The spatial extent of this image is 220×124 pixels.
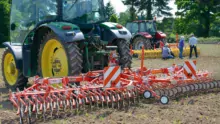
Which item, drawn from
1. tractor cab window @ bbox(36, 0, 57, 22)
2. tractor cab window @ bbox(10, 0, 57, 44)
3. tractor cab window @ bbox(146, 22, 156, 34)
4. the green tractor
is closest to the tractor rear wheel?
the green tractor

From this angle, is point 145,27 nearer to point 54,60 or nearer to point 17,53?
point 17,53

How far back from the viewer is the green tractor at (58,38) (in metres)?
6.84

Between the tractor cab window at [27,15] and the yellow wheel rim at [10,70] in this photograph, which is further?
the yellow wheel rim at [10,70]

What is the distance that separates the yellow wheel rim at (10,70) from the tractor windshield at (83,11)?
6.26 ft

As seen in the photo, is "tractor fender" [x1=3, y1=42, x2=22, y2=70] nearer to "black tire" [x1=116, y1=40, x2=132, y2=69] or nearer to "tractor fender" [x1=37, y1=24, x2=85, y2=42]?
"tractor fender" [x1=37, y1=24, x2=85, y2=42]

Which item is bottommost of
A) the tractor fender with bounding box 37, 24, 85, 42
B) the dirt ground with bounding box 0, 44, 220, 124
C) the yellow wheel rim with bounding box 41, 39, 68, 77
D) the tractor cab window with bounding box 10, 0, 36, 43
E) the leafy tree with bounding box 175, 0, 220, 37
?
the dirt ground with bounding box 0, 44, 220, 124

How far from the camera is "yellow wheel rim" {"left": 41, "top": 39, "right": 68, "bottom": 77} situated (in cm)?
681

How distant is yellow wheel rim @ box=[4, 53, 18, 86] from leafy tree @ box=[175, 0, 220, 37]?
135 feet

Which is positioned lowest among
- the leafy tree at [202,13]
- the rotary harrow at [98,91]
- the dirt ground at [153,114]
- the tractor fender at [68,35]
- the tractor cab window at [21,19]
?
the dirt ground at [153,114]

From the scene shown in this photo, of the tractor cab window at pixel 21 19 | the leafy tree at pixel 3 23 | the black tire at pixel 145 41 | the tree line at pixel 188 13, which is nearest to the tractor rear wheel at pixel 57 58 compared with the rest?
the tractor cab window at pixel 21 19

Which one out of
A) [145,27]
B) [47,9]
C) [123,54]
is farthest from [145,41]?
[47,9]

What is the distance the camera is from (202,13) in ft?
159

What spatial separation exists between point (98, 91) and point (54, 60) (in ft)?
5.19

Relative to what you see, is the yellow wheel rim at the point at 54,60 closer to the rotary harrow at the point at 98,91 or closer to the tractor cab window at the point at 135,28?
the rotary harrow at the point at 98,91
